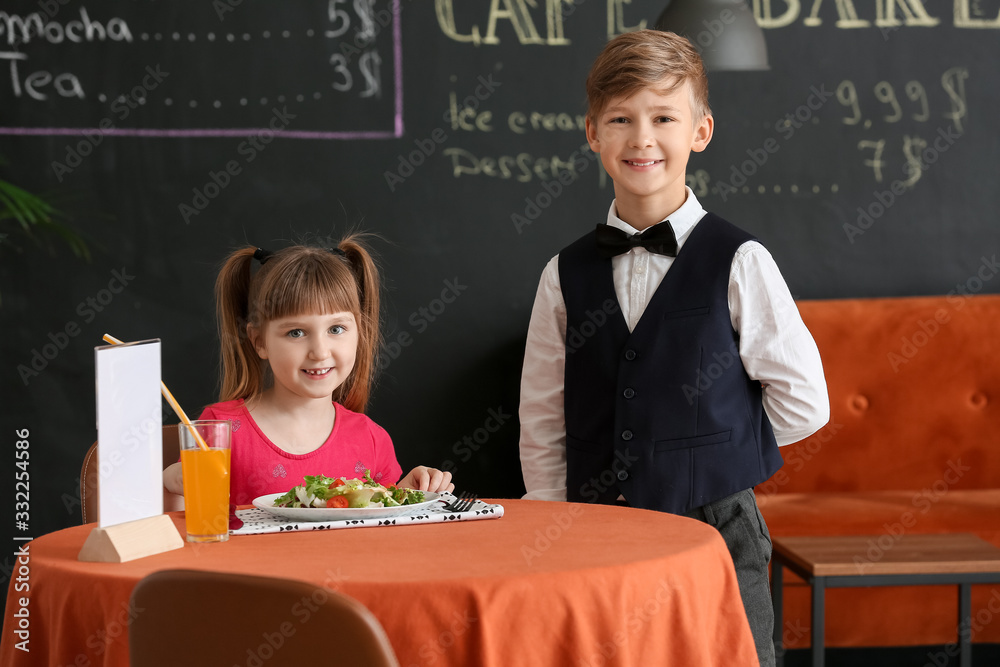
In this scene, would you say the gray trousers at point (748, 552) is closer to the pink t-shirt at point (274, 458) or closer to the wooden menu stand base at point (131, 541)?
the pink t-shirt at point (274, 458)

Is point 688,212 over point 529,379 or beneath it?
over

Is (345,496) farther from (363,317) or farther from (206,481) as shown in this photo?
(363,317)

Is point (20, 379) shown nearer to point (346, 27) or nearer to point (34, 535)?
point (34, 535)

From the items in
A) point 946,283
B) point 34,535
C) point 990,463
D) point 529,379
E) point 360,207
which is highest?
point 360,207

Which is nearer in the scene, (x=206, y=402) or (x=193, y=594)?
(x=193, y=594)

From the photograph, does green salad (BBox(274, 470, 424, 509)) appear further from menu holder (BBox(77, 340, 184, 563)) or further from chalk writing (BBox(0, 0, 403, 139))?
chalk writing (BBox(0, 0, 403, 139))

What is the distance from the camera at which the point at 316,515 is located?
4.33 feet

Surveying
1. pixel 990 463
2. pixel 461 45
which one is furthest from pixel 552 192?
pixel 990 463

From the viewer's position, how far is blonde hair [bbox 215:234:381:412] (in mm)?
1710

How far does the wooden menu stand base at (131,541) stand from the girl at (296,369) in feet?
1.57

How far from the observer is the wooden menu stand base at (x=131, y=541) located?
1.11 meters

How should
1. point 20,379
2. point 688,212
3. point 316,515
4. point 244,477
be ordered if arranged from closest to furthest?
point 316,515
point 244,477
point 688,212
point 20,379

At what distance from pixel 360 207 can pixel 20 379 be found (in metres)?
1.10

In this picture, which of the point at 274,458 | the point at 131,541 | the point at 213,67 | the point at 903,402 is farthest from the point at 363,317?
the point at 903,402
